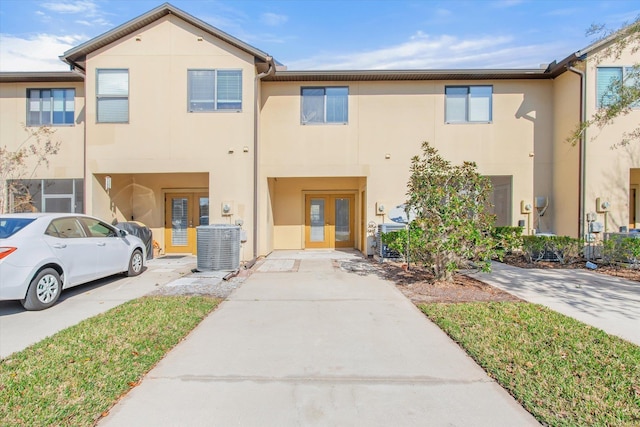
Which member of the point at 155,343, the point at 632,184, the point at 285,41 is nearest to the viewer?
the point at 155,343

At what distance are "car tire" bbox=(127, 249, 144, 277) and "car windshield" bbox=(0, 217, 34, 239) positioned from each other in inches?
97.0

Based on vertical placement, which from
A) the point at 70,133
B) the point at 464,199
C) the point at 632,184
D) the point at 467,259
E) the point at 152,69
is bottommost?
the point at 467,259

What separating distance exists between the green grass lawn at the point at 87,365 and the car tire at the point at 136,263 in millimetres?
2932

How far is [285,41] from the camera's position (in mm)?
12750

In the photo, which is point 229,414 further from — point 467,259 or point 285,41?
point 285,41

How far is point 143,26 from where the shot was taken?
10297mm

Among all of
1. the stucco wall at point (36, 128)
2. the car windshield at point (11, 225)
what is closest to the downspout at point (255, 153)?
the car windshield at point (11, 225)

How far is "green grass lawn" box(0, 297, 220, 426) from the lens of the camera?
272 centimetres

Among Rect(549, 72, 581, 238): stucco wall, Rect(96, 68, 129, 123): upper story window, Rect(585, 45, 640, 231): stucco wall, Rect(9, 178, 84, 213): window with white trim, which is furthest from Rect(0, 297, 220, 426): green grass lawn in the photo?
Rect(585, 45, 640, 231): stucco wall

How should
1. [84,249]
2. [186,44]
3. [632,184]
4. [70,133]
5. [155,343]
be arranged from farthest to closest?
[632,184], [70,133], [186,44], [84,249], [155,343]

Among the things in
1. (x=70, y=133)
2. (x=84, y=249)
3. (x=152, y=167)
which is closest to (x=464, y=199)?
(x=84, y=249)

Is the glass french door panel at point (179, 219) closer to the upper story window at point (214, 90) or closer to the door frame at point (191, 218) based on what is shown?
the door frame at point (191, 218)

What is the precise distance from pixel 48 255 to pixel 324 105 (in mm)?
8399

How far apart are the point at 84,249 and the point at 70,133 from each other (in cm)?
688
